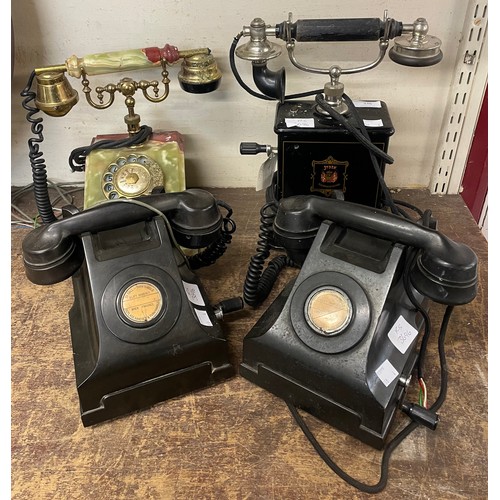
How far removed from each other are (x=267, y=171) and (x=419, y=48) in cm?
40

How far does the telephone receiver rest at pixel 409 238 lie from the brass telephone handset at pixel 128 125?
1.34ft

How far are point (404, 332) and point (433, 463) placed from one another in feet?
0.67

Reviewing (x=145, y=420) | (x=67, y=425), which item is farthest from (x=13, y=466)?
(x=145, y=420)

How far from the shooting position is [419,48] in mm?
1058

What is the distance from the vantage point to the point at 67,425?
2.93 ft

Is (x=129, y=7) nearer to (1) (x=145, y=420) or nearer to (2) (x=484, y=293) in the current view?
(1) (x=145, y=420)

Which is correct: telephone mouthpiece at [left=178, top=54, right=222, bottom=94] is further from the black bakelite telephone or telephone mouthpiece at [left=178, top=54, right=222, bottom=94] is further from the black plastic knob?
the black bakelite telephone

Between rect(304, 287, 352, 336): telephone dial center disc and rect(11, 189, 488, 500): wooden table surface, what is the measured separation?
6.2 inches

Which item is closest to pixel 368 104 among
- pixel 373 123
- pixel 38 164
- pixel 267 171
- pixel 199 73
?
pixel 373 123

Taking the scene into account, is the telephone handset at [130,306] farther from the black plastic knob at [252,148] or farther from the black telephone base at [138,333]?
the black plastic knob at [252,148]

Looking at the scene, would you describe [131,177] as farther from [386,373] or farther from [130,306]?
[386,373]

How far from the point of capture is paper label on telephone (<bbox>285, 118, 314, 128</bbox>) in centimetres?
113

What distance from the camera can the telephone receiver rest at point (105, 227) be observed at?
2.92ft

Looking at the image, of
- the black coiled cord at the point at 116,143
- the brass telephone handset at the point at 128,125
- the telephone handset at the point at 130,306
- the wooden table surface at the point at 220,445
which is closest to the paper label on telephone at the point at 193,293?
the telephone handset at the point at 130,306
